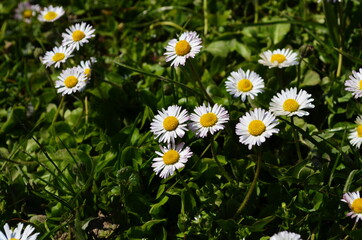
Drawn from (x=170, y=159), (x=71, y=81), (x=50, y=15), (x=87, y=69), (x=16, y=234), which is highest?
(x=50, y=15)

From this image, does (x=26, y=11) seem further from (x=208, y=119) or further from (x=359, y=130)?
(x=359, y=130)

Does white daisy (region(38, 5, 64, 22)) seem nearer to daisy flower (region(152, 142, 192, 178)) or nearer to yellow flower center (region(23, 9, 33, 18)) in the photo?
yellow flower center (region(23, 9, 33, 18))

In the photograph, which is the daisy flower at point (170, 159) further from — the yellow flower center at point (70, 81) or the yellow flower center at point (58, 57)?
the yellow flower center at point (58, 57)

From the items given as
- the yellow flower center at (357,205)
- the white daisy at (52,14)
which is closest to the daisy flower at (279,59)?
the yellow flower center at (357,205)

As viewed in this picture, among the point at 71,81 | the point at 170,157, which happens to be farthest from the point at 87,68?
the point at 170,157

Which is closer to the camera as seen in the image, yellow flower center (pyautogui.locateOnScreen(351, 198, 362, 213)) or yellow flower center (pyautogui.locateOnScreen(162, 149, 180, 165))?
yellow flower center (pyautogui.locateOnScreen(351, 198, 362, 213))

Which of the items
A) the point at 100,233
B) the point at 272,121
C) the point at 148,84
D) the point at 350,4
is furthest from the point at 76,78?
the point at 350,4

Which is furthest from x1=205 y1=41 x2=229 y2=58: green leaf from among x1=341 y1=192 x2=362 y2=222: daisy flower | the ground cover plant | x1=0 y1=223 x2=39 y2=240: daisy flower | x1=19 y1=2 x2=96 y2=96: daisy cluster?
x1=0 y1=223 x2=39 y2=240: daisy flower
